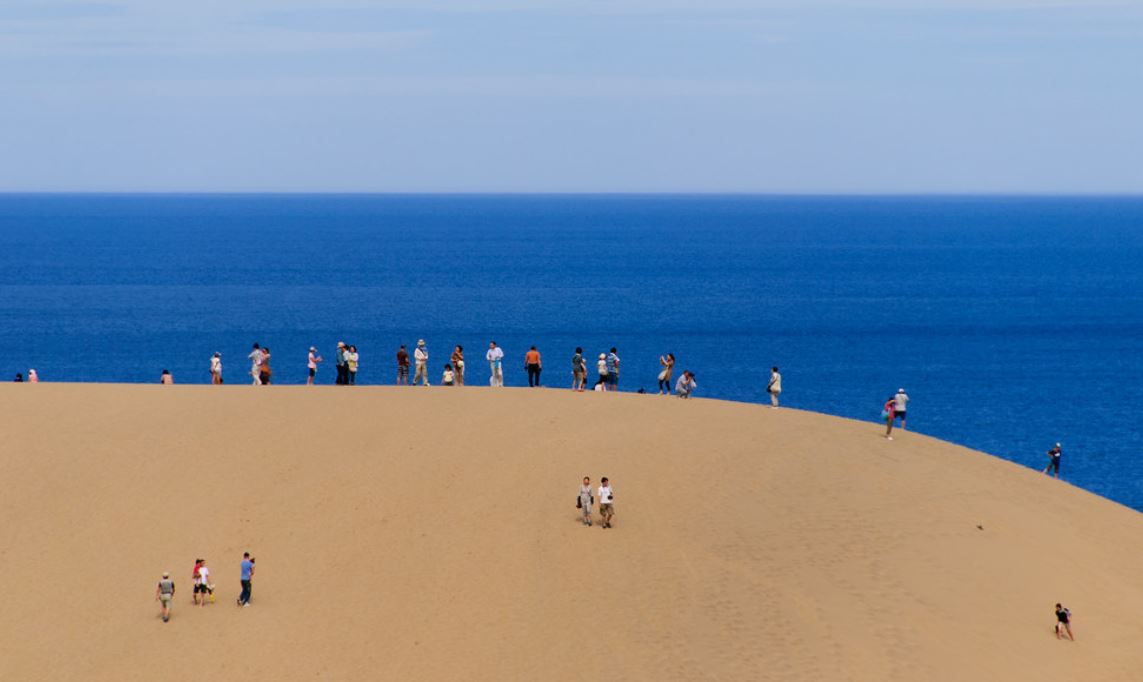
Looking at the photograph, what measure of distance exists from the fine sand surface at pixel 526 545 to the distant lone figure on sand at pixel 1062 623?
0.96ft

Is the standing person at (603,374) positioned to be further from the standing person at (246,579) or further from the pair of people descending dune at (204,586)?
the standing person at (246,579)

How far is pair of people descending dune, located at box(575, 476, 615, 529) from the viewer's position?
33.4 metres

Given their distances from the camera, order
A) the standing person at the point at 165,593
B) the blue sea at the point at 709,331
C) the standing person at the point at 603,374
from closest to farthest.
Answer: the standing person at the point at 165,593
the standing person at the point at 603,374
the blue sea at the point at 709,331

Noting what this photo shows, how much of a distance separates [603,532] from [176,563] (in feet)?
31.5

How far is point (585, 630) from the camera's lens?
29.2 m

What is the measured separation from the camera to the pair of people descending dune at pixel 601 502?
33.4 metres

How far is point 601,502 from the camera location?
3341 cm

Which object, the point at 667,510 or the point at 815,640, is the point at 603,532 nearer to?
the point at 667,510

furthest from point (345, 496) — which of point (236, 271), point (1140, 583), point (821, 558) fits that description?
point (236, 271)

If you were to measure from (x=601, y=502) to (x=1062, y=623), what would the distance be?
33.8 feet

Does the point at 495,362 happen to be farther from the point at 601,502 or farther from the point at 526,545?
the point at 526,545

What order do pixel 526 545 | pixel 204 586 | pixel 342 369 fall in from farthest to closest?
pixel 342 369
pixel 526 545
pixel 204 586

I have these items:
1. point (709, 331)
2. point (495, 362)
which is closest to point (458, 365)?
point (495, 362)

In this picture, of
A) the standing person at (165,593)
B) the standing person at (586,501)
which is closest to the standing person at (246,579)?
the standing person at (165,593)
